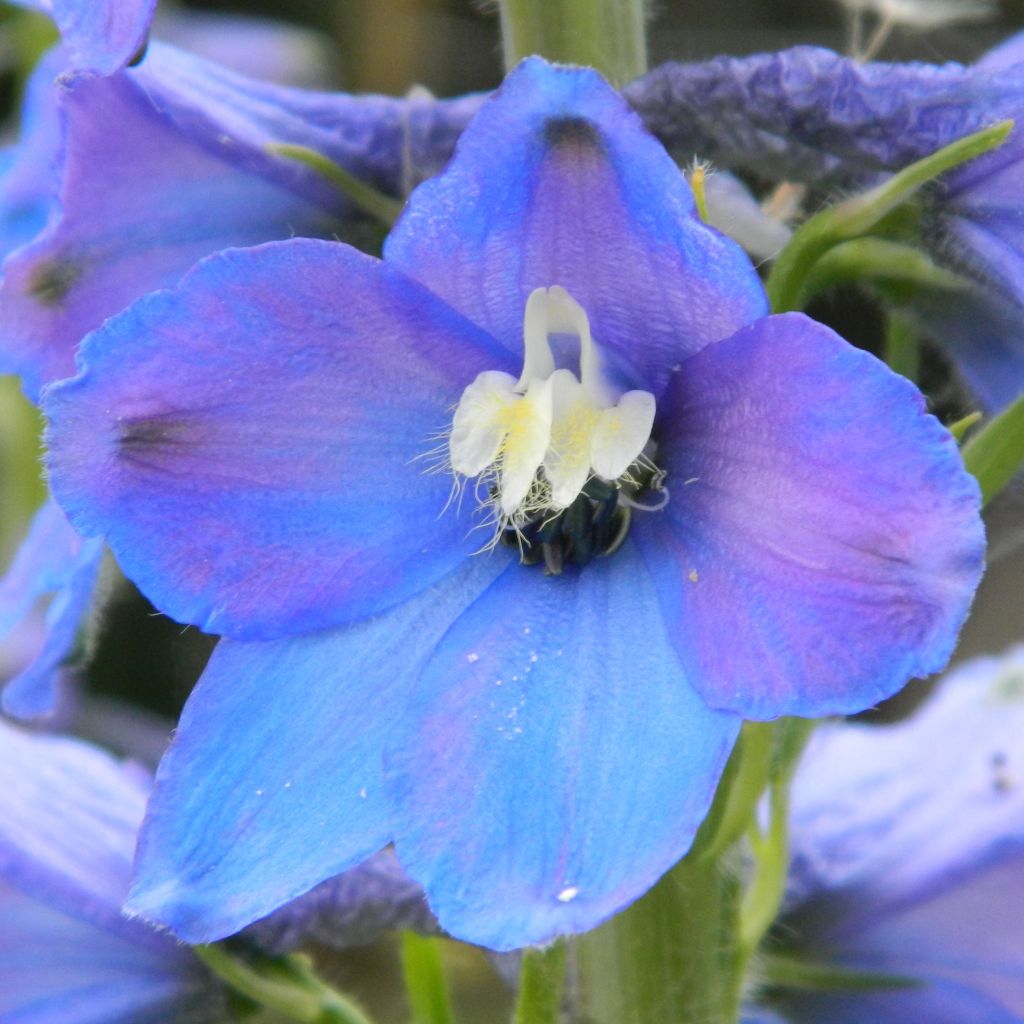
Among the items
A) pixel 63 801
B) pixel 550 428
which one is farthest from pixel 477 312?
pixel 63 801

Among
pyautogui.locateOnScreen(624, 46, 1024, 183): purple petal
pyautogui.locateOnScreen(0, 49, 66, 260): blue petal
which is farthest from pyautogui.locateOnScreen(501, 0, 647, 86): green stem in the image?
pyautogui.locateOnScreen(0, 49, 66, 260): blue petal

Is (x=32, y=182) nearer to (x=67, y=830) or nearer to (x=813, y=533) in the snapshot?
(x=67, y=830)

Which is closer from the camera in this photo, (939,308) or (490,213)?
(490,213)

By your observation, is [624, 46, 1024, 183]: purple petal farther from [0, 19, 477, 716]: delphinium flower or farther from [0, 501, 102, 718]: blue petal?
[0, 501, 102, 718]: blue petal

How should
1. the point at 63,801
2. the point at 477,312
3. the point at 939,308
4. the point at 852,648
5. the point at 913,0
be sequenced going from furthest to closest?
the point at 913,0, the point at 63,801, the point at 939,308, the point at 477,312, the point at 852,648

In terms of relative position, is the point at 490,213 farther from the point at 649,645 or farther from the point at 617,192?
the point at 649,645

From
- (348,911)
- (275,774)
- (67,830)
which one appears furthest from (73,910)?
(275,774)
